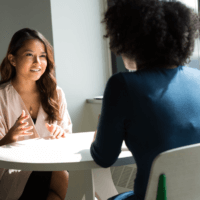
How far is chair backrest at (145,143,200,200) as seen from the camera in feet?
2.40

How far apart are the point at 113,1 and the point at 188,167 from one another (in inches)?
23.2

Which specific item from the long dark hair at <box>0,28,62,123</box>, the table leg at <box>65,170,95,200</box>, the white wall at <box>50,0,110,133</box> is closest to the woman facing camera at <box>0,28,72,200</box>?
the long dark hair at <box>0,28,62,123</box>

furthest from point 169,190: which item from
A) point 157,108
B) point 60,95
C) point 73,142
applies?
point 60,95

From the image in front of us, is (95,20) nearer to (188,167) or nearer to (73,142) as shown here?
(73,142)

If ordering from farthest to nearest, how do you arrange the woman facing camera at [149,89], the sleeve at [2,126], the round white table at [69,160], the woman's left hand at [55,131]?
the sleeve at [2,126] → the woman's left hand at [55,131] → the round white table at [69,160] → the woman facing camera at [149,89]

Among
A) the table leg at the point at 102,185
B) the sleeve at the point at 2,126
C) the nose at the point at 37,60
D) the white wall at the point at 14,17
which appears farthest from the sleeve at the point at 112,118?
the white wall at the point at 14,17

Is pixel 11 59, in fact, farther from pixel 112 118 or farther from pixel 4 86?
pixel 112 118

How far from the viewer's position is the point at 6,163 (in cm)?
117

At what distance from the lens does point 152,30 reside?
86 cm

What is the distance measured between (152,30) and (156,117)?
0.90 ft

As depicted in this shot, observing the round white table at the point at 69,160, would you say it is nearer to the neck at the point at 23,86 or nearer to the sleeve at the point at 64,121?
the sleeve at the point at 64,121

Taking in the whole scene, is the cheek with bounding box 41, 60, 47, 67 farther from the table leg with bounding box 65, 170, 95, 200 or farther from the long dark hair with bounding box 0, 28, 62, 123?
the table leg with bounding box 65, 170, 95, 200

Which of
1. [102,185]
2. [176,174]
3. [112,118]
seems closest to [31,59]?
[102,185]

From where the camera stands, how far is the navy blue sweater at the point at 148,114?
2.72 ft
